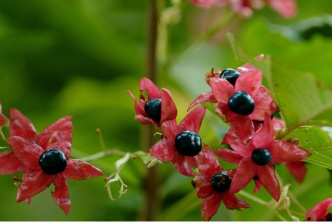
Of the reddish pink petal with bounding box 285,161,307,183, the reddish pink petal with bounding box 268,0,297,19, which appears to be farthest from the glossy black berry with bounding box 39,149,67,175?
the reddish pink petal with bounding box 268,0,297,19

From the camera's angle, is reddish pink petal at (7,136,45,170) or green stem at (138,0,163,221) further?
green stem at (138,0,163,221)

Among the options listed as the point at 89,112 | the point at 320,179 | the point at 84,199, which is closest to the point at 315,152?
the point at 320,179

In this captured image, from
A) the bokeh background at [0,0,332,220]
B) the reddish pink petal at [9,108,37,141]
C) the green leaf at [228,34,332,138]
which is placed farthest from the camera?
the bokeh background at [0,0,332,220]

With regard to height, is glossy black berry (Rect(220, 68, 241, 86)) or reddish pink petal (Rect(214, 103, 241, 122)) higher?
glossy black berry (Rect(220, 68, 241, 86))

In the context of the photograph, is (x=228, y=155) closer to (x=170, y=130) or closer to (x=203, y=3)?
(x=170, y=130)

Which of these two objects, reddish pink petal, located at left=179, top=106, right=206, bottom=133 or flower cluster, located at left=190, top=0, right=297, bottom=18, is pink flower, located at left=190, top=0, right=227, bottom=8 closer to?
flower cluster, located at left=190, top=0, right=297, bottom=18

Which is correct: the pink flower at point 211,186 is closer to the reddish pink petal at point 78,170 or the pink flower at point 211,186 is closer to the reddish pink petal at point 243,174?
the reddish pink petal at point 243,174

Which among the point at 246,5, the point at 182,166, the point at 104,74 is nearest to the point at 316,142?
the point at 182,166
